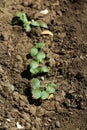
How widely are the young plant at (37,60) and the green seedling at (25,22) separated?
0.94ft

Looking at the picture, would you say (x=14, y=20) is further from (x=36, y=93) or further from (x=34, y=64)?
(x=36, y=93)

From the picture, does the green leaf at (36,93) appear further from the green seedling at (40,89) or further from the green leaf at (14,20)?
the green leaf at (14,20)

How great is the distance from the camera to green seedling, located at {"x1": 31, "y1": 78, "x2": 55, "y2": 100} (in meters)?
3.72

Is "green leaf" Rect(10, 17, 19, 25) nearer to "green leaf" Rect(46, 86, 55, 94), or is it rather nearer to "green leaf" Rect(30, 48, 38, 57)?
"green leaf" Rect(30, 48, 38, 57)

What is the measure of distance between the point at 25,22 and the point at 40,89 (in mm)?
871

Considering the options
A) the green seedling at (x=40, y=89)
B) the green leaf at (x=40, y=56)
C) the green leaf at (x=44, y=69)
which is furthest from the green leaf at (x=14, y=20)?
the green seedling at (x=40, y=89)

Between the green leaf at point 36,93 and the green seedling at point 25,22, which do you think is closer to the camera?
the green leaf at point 36,93

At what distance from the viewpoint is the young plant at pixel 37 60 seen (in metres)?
3.91

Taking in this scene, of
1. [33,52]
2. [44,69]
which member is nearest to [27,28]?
[33,52]

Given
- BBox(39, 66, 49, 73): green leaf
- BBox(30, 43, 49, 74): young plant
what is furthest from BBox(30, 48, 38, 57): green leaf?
BBox(39, 66, 49, 73): green leaf

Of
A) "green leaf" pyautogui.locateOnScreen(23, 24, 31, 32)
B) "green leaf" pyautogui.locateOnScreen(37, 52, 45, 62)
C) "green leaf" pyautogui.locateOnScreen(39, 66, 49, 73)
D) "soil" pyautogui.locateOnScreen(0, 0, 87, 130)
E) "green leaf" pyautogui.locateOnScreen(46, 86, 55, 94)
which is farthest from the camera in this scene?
"green leaf" pyautogui.locateOnScreen(23, 24, 31, 32)

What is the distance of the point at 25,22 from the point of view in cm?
431

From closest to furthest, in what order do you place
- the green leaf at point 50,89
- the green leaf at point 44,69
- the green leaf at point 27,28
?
the green leaf at point 50,89 → the green leaf at point 44,69 → the green leaf at point 27,28

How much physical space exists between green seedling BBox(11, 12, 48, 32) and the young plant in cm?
29
